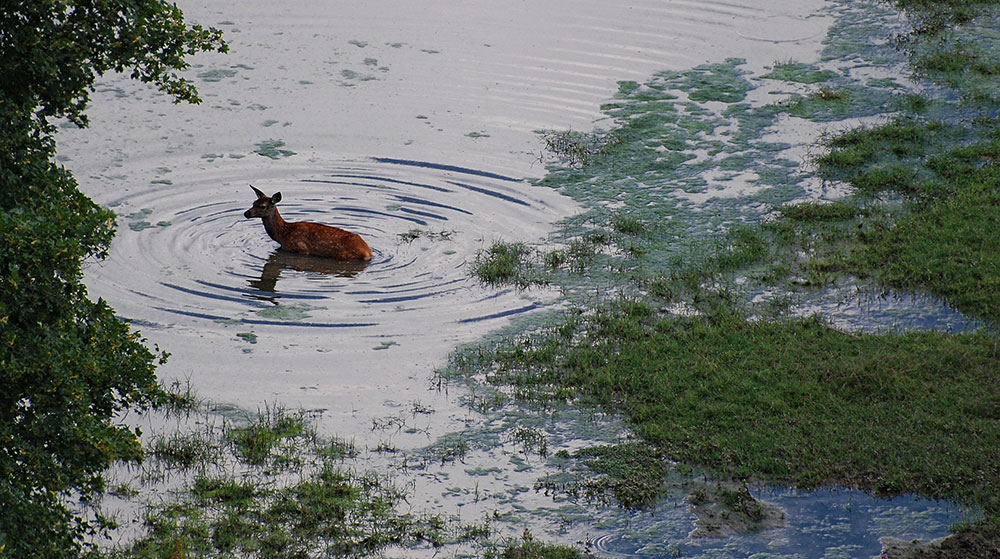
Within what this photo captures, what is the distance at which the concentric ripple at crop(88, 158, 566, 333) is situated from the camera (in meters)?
12.5

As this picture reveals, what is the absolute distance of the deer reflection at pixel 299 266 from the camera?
13.2 metres

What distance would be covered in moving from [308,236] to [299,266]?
1.16 feet

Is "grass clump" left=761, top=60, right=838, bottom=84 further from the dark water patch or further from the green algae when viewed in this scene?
the green algae

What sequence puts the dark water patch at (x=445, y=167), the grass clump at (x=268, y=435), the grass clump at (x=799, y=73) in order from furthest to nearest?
the grass clump at (x=799, y=73) → the dark water patch at (x=445, y=167) → the grass clump at (x=268, y=435)

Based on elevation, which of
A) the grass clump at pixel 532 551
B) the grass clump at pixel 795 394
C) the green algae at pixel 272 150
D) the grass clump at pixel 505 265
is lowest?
the grass clump at pixel 532 551

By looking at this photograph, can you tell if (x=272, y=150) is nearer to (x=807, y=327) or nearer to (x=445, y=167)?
(x=445, y=167)

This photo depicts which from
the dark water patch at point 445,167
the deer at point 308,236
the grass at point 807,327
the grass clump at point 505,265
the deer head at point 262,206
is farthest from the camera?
the dark water patch at point 445,167

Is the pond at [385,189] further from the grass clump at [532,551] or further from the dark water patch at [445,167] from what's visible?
the grass clump at [532,551]

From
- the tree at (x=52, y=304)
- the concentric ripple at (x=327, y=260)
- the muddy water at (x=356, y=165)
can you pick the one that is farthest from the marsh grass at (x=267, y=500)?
the concentric ripple at (x=327, y=260)

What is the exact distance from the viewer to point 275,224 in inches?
554

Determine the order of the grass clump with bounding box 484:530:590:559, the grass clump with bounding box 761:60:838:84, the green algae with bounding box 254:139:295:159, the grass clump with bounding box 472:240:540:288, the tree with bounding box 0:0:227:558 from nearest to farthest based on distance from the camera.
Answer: the tree with bounding box 0:0:227:558 < the grass clump with bounding box 484:530:590:559 < the grass clump with bounding box 472:240:540:288 < the green algae with bounding box 254:139:295:159 < the grass clump with bounding box 761:60:838:84

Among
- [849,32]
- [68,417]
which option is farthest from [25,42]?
[849,32]

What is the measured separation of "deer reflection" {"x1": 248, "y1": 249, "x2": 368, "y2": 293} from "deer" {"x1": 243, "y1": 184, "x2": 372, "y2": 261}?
2.2 inches

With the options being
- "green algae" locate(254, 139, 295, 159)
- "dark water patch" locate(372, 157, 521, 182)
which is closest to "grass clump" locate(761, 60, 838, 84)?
"dark water patch" locate(372, 157, 521, 182)
